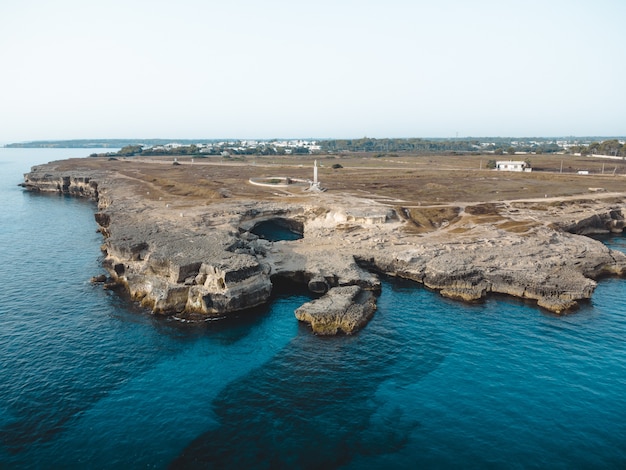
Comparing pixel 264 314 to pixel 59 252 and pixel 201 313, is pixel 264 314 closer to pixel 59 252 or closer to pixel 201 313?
pixel 201 313

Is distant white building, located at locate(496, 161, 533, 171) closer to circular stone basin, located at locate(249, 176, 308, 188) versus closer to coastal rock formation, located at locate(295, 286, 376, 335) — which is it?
circular stone basin, located at locate(249, 176, 308, 188)

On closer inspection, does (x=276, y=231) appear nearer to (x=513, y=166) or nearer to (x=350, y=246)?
(x=350, y=246)

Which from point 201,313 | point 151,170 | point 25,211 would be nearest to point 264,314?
point 201,313

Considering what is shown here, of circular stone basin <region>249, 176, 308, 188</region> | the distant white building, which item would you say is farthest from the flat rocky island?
the distant white building

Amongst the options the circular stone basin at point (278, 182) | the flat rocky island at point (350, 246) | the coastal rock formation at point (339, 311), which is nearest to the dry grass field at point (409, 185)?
the flat rocky island at point (350, 246)

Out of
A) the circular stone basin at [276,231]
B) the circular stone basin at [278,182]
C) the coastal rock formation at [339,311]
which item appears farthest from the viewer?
the circular stone basin at [278,182]

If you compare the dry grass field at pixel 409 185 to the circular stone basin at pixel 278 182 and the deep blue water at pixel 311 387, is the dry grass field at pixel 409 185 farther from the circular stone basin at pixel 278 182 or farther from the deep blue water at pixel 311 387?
the deep blue water at pixel 311 387
